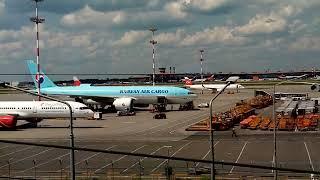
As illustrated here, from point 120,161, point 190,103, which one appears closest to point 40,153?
point 120,161

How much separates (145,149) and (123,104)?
46.1 meters

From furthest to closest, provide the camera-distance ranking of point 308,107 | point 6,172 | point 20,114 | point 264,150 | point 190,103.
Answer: point 190,103, point 308,107, point 20,114, point 264,150, point 6,172

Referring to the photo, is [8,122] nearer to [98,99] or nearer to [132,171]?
[98,99]

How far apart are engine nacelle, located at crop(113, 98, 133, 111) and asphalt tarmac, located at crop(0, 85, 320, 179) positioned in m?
16.1

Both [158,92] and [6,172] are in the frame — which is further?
[158,92]

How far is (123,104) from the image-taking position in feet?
315

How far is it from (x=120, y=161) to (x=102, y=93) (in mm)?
58408

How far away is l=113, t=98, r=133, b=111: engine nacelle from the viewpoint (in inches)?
3774

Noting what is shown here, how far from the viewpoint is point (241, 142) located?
5453 centimetres

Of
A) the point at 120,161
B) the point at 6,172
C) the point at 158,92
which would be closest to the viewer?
the point at 6,172

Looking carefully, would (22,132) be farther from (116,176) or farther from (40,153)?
(116,176)

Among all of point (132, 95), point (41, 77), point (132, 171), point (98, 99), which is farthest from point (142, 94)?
point (132, 171)

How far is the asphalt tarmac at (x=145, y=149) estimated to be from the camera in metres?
38.6

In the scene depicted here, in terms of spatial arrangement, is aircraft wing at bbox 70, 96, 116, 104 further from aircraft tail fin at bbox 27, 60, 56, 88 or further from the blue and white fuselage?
aircraft tail fin at bbox 27, 60, 56, 88
